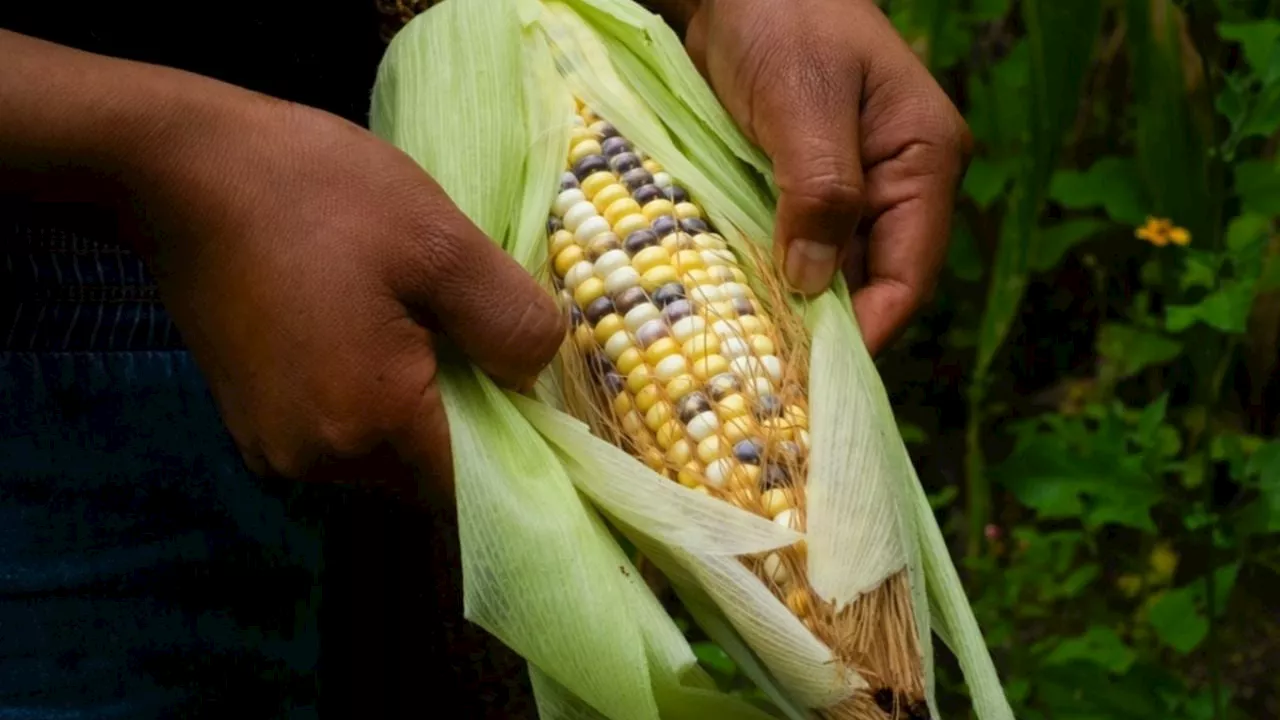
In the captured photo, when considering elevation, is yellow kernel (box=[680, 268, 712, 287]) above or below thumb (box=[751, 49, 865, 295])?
below

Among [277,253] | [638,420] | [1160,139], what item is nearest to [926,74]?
[638,420]

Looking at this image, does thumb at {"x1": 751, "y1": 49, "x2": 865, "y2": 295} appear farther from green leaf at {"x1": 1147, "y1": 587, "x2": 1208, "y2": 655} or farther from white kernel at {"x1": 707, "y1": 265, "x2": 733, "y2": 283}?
green leaf at {"x1": 1147, "y1": 587, "x2": 1208, "y2": 655}

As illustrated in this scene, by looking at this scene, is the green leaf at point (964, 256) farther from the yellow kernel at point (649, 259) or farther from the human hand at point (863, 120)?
the yellow kernel at point (649, 259)

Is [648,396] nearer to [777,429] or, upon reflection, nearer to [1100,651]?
[777,429]

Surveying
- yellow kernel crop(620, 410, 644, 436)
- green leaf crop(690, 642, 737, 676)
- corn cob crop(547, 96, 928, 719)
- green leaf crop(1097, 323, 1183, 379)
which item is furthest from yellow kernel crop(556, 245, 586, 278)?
green leaf crop(1097, 323, 1183, 379)

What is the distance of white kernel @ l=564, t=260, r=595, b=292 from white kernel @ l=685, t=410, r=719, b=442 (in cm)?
12

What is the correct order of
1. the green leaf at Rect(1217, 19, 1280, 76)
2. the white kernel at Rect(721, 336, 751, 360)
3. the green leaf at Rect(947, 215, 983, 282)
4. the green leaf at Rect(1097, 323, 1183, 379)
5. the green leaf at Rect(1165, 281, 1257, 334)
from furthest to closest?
the green leaf at Rect(947, 215, 983, 282)
the green leaf at Rect(1097, 323, 1183, 379)
the green leaf at Rect(1217, 19, 1280, 76)
the green leaf at Rect(1165, 281, 1257, 334)
the white kernel at Rect(721, 336, 751, 360)

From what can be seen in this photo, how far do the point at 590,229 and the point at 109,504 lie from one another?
1.07 ft

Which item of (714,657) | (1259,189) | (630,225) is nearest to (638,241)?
(630,225)

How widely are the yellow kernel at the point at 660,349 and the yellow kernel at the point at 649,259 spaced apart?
49mm

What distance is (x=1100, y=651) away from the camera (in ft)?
4.57

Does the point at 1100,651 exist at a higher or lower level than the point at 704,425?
lower

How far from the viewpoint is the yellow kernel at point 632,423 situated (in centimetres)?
80

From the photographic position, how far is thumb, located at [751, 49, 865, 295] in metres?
0.84
